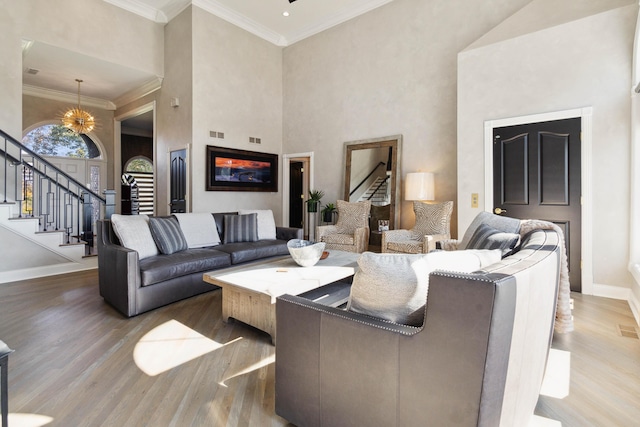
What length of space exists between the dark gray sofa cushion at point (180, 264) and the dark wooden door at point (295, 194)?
355 centimetres

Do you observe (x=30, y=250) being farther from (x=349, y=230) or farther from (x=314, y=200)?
(x=349, y=230)

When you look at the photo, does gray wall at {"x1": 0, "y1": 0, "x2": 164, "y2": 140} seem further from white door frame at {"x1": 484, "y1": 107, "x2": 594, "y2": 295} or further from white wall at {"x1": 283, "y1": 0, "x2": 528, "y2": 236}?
white door frame at {"x1": 484, "y1": 107, "x2": 594, "y2": 295}

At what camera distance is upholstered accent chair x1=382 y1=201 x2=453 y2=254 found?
450cm

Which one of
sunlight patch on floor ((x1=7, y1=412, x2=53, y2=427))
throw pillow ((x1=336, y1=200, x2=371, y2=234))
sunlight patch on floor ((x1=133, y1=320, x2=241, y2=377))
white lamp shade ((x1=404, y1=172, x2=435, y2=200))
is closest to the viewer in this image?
Result: sunlight patch on floor ((x1=7, y1=412, x2=53, y2=427))

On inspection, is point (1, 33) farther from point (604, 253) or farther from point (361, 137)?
point (604, 253)

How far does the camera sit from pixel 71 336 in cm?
259

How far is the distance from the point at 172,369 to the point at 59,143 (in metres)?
8.61

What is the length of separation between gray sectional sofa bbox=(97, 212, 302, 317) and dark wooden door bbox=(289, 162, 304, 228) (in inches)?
135

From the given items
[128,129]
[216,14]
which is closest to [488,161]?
[216,14]

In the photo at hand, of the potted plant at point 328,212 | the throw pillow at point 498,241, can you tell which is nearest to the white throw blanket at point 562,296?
the throw pillow at point 498,241

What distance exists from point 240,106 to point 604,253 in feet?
19.9

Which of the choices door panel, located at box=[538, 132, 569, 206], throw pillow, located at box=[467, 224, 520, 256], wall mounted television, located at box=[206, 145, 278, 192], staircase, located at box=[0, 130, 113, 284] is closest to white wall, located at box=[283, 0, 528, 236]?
wall mounted television, located at box=[206, 145, 278, 192]

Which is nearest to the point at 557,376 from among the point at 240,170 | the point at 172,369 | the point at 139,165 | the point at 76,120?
the point at 172,369

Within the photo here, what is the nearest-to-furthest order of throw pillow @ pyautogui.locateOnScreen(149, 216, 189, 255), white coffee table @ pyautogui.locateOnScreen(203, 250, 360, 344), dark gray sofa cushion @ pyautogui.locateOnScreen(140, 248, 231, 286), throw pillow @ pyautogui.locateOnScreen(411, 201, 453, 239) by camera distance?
1. white coffee table @ pyautogui.locateOnScreen(203, 250, 360, 344)
2. dark gray sofa cushion @ pyautogui.locateOnScreen(140, 248, 231, 286)
3. throw pillow @ pyautogui.locateOnScreen(149, 216, 189, 255)
4. throw pillow @ pyautogui.locateOnScreen(411, 201, 453, 239)
